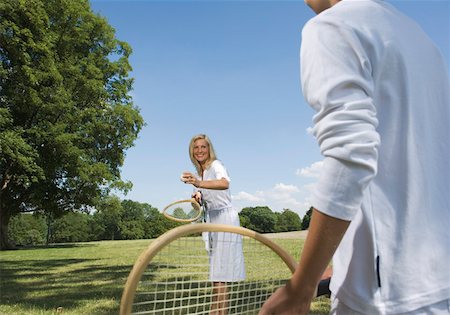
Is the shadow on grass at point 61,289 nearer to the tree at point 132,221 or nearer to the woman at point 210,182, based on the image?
the woman at point 210,182

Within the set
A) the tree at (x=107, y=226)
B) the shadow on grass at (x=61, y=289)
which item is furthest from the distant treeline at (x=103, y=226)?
the shadow on grass at (x=61, y=289)

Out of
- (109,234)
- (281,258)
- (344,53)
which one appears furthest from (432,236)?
(109,234)

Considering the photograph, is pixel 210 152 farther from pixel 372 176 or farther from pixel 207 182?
pixel 372 176

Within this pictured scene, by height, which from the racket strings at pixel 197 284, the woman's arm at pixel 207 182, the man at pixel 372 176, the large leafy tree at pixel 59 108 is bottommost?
the racket strings at pixel 197 284

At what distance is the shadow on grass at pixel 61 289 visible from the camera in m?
6.83

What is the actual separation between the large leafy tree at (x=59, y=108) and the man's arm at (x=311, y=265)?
21.3 metres

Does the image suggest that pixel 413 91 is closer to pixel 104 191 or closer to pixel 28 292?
pixel 28 292

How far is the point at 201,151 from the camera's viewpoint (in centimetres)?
561

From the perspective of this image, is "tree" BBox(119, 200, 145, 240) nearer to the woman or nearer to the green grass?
the green grass

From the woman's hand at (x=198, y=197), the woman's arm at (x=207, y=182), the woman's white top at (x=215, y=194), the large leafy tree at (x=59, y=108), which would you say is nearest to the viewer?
the woman's arm at (x=207, y=182)

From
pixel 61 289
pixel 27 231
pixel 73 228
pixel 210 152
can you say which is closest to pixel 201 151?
pixel 210 152

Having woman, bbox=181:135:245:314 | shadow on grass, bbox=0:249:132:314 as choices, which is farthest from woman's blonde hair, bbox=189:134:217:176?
shadow on grass, bbox=0:249:132:314

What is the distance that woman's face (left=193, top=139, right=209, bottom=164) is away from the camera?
18.4ft

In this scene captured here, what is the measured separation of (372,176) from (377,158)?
0.18 feet
